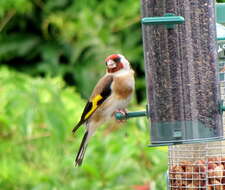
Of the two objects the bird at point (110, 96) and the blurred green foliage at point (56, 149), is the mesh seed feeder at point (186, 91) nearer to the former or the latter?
the bird at point (110, 96)

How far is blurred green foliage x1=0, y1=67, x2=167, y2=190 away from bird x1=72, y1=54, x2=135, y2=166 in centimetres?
77

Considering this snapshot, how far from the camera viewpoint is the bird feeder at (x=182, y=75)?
21.4ft

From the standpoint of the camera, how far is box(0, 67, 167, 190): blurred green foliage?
838 cm

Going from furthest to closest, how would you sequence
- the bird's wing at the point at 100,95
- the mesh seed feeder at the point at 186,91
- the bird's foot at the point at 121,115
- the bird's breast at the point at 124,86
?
the bird's wing at the point at 100,95, the bird's breast at the point at 124,86, the bird's foot at the point at 121,115, the mesh seed feeder at the point at 186,91

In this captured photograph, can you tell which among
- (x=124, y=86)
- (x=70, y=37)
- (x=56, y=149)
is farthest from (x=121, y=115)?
(x=70, y=37)

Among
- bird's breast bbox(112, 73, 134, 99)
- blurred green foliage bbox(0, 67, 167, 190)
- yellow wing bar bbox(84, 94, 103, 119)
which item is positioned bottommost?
blurred green foliage bbox(0, 67, 167, 190)

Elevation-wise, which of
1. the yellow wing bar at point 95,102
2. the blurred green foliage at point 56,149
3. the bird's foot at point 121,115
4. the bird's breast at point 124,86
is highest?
the bird's breast at point 124,86

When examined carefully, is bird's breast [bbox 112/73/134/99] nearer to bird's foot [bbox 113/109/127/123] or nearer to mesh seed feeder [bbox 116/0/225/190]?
bird's foot [bbox 113/109/127/123]

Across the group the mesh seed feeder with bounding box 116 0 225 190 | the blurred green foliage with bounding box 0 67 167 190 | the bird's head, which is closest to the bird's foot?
the bird's head

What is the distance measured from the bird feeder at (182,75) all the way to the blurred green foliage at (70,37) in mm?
4180

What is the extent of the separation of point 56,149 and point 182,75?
8.87 feet

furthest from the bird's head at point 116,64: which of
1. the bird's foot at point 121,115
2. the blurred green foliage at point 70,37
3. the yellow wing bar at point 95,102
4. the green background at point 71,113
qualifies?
the blurred green foliage at point 70,37

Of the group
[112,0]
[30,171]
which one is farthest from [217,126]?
[112,0]

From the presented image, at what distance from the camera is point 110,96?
7.50 meters
